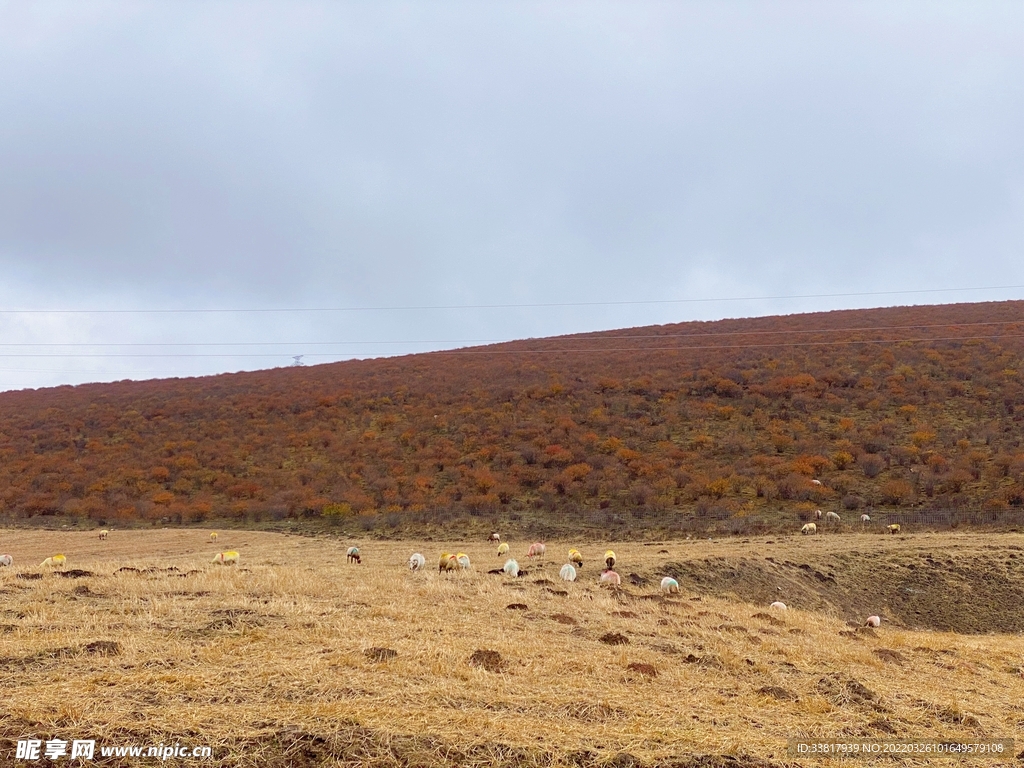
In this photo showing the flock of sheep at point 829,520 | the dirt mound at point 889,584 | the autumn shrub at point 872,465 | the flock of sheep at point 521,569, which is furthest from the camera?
the autumn shrub at point 872,465

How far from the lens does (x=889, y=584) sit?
53.6 ft

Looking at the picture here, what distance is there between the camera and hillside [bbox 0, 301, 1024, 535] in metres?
27.1

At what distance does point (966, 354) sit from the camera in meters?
42.0

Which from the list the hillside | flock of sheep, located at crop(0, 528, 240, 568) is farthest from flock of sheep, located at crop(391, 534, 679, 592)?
the hillside

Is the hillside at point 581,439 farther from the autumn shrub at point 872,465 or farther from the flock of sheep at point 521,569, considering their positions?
the flock of sheep at point 521,569

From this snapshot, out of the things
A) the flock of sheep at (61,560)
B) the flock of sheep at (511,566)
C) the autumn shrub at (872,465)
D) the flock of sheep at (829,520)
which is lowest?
the flock of sheep at (829,520)

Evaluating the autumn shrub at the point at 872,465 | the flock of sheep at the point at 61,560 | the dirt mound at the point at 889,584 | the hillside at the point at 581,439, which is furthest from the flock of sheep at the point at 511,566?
the autumn shrub at the point at 872,465

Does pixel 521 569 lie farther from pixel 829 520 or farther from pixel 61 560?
pixel 829 520

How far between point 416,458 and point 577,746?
1211 inches

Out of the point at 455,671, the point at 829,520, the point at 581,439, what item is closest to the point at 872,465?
the point at 829,520

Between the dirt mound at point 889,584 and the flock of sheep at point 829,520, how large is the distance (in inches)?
158

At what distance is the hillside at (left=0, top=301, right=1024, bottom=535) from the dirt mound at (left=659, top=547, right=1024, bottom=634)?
6.46 meters

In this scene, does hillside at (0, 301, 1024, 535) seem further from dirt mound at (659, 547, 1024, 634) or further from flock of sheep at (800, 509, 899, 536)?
dirt mound at (659, 547, 1024, 634)

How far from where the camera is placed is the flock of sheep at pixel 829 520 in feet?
71.5
